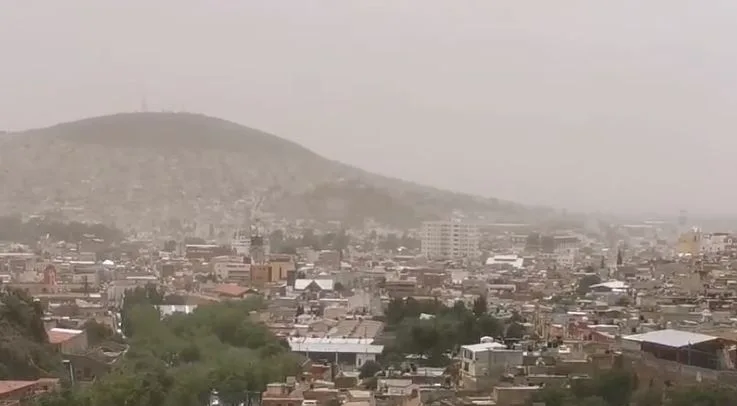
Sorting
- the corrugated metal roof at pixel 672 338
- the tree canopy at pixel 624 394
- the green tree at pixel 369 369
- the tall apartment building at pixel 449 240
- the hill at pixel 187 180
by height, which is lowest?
the green tree at pixel 369 369

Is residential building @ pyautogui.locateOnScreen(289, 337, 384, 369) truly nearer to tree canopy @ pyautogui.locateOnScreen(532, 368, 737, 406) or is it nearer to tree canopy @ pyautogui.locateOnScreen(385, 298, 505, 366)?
tree canopy @ pyautogui.locateOnScreen(385, 298, 505, 366)

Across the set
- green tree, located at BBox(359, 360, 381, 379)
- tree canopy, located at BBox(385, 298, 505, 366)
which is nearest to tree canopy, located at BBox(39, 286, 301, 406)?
green tree, located at BBox(359, 360, 381, 379)

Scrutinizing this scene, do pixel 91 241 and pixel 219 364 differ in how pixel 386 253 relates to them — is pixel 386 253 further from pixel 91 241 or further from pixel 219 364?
pixel 219 364

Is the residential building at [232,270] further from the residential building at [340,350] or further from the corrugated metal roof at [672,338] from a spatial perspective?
the corrugated metal roof at [672,338]

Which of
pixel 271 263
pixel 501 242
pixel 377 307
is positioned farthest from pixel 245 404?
pixel 501 242

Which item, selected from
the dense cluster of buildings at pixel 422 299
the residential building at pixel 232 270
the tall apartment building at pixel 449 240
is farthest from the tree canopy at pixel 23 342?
the tall apartment building at pixel 449 240

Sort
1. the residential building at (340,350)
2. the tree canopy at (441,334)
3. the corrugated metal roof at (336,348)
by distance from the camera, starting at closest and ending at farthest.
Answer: the tree canopy at (441,334) → the residential building at (340,350) → the corrugated metal roof at (336,348)
